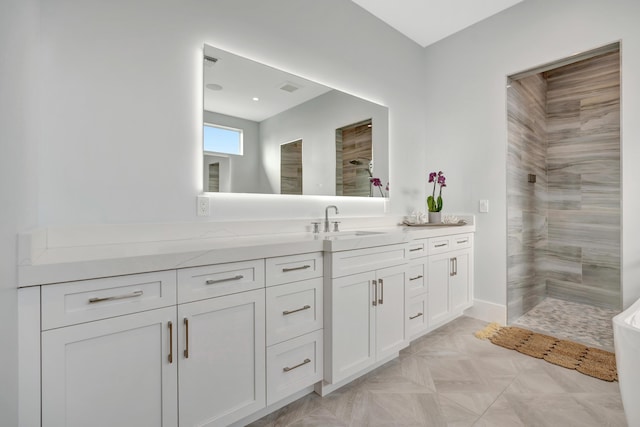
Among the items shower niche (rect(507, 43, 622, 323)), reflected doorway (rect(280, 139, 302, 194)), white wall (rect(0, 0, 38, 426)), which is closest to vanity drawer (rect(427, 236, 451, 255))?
shower niche (rect(507, 43, 622, 323))

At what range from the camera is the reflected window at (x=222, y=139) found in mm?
1867

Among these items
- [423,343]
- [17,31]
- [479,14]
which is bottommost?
[423,343]

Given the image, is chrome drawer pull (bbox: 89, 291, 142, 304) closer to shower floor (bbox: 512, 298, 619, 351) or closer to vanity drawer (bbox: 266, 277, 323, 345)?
vanity drawer (bbox: 266, 277, 323, 345)

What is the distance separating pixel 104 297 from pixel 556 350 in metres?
2.86

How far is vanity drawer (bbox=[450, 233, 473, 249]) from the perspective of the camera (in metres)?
2.71

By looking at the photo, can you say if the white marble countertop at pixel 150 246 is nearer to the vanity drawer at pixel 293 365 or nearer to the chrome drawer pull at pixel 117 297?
the chrome drawer pull at pixel 117 297

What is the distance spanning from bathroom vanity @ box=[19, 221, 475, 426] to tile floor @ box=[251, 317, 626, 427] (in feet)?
0.38

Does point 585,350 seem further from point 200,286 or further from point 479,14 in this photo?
point 479,14

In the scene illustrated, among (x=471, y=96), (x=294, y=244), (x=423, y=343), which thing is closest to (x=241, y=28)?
(x=294, y=244)

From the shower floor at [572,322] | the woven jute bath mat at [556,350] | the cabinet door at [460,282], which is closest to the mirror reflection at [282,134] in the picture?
the cabinet door at [460,282]

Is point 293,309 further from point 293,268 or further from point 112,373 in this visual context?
point 112,373

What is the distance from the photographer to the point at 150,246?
1.49 metres

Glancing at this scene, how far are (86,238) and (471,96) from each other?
10.8 ft

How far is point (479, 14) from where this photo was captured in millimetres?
2852
